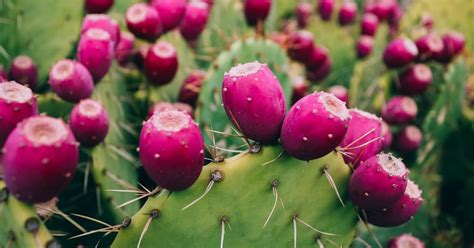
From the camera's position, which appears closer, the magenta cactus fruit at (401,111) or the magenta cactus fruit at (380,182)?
the magenta cactus fruit at (380,182)

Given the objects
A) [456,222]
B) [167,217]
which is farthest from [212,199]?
[456,222]

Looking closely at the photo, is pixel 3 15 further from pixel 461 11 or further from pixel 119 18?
pixel 461 11

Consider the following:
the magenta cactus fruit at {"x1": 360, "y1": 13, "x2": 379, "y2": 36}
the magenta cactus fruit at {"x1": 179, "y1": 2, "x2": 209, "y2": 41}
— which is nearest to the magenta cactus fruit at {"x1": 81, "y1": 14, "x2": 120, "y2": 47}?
the magenta cactus fruit at {"x1": 179, "y1": 2, "x2": 209, "y2": 41}

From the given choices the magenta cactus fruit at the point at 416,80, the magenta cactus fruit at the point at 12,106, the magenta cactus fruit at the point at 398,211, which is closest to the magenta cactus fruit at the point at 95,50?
the magenta cactus fruit at the point at 12,106

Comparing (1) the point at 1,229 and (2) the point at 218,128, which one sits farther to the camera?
(2) the point at 218,128

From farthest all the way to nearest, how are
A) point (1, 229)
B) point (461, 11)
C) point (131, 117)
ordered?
point (461, 11)
point (131, 117)
point (1, 229)

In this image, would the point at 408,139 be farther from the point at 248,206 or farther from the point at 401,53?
the point at 248,206

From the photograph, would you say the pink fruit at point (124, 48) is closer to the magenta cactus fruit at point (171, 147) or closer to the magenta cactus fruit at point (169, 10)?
the magenta cactus fruit at point (169, 10)
